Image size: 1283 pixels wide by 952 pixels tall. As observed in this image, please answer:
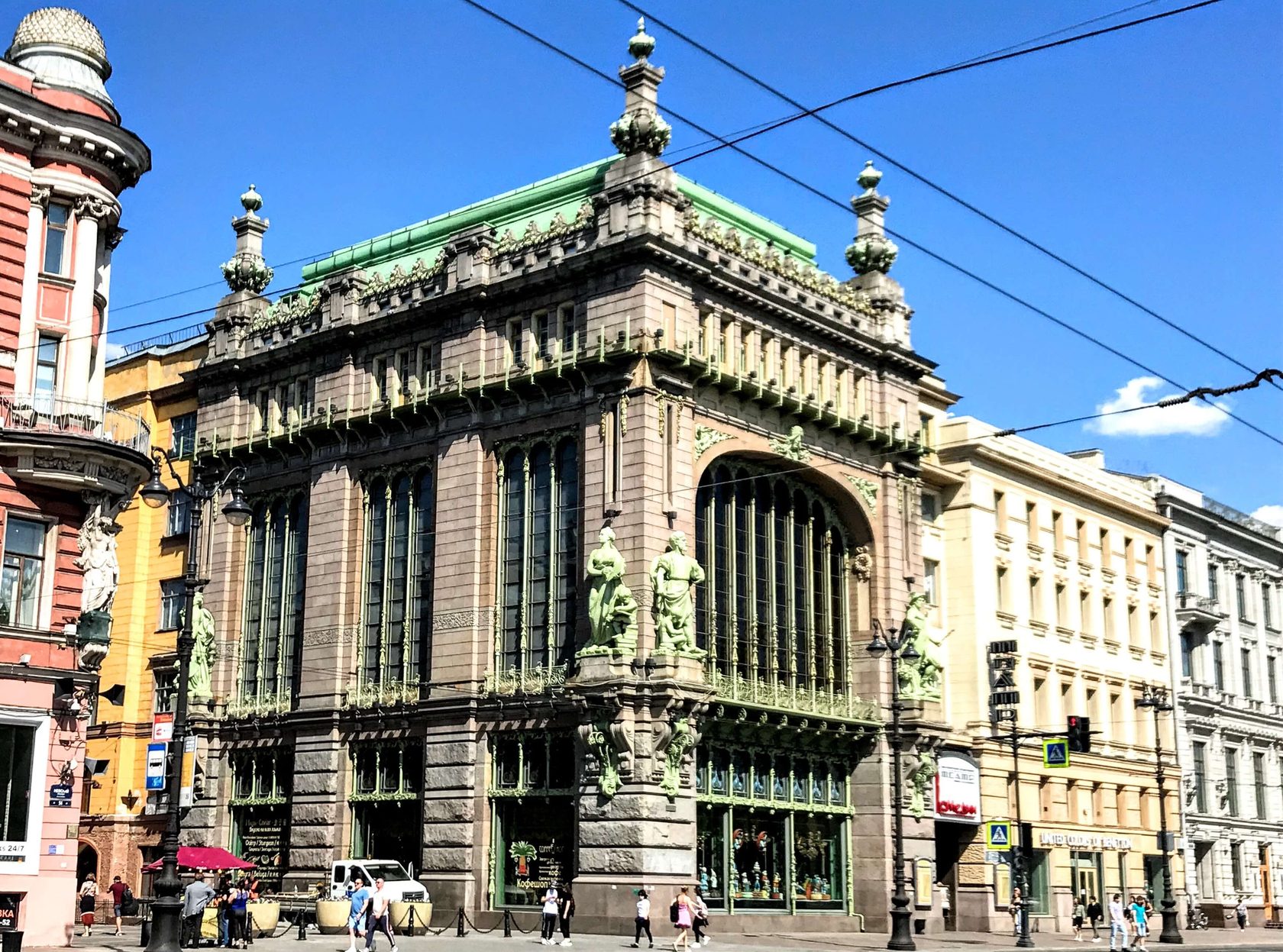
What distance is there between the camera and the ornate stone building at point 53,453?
33.1 metres

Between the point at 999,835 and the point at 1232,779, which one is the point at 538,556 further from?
the point at 1232,779

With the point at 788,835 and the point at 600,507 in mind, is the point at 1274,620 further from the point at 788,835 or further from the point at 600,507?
the point at 600,507

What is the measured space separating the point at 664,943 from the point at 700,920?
1.26 metres

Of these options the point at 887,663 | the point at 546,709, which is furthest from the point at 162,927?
the point at 887,663

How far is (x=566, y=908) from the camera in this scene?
41.4m

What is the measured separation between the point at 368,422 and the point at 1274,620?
179ft

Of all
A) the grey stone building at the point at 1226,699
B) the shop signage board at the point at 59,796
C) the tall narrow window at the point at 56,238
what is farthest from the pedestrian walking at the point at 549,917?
the grey stone building at the point at 1226,699

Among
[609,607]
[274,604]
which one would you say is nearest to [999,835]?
[609,607]

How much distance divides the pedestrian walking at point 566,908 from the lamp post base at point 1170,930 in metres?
24.3

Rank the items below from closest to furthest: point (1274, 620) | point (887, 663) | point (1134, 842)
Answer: point (887, 663) < point (1134, 842) < point (1274, 620)

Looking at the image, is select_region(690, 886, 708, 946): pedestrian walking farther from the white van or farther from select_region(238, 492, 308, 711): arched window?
select_region(238, 492, 308, 711): arched window

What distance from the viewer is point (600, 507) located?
1788 inches

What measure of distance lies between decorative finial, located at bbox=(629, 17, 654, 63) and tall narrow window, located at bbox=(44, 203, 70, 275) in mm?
19438

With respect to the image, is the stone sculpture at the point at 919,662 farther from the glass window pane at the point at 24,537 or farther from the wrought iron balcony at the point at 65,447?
the glass window pane at the point at 24,537
